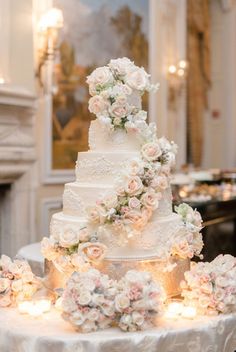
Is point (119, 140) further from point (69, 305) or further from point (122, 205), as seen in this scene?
point (69, 305)

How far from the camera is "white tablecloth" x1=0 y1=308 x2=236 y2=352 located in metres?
2.14

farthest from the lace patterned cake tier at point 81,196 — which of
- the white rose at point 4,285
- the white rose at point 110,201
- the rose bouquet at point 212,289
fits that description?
the rose bouquet at point 212,289

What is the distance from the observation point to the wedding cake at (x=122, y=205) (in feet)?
8.21

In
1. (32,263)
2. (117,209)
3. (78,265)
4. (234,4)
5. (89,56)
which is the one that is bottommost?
(32,263)

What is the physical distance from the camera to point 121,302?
223cm

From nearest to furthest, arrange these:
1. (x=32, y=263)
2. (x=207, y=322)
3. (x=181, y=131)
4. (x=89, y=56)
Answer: (x=207, y=322) < (x=32, y=263) < (x=89, y=56) < (x=181, y=131)

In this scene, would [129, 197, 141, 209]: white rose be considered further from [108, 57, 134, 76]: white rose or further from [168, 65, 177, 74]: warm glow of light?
[168, 65, 177, 74]: warm glow of light

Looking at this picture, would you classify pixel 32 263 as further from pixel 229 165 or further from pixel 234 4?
pixel 234 4

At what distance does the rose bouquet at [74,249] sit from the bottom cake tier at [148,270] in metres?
0.08

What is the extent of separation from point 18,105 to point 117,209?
104 inches

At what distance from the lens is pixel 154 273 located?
259 centimetres

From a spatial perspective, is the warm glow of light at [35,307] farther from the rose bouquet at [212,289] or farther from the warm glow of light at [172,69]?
the warm glow of light at [172,69]

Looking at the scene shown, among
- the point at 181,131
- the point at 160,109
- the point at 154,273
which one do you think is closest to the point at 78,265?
the point at 154,273

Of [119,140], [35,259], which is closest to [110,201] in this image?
[119,140]
